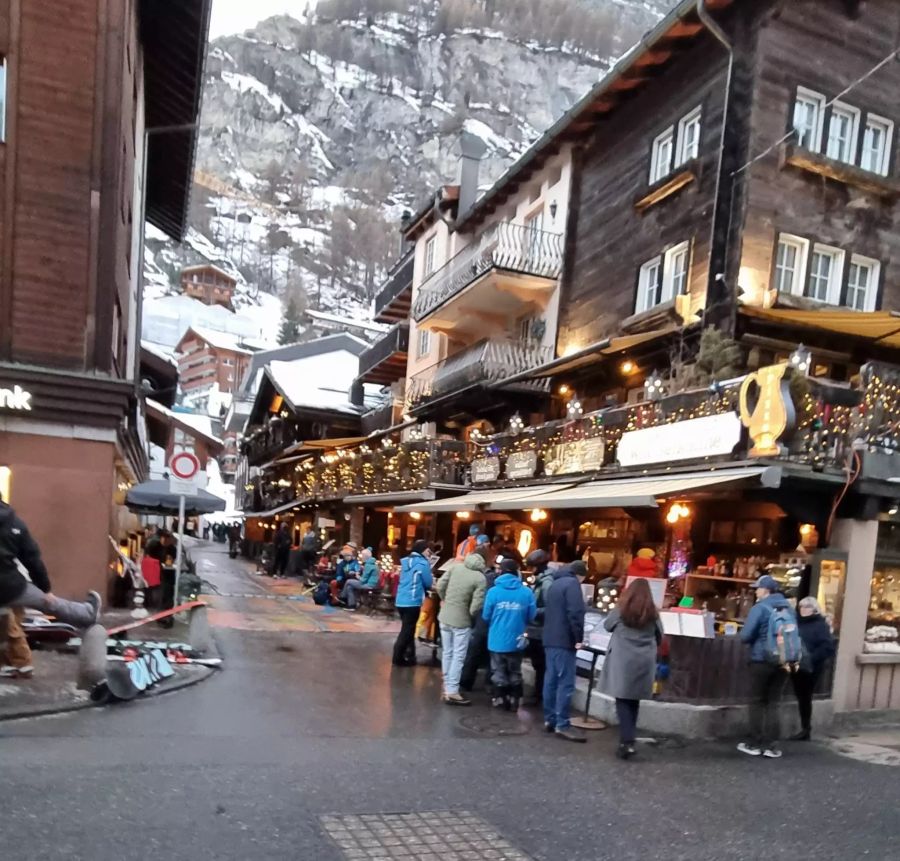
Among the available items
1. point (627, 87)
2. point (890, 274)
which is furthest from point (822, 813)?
point (627, 87)

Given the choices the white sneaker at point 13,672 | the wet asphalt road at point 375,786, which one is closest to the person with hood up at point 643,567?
the wet asphalt road at point 375,786

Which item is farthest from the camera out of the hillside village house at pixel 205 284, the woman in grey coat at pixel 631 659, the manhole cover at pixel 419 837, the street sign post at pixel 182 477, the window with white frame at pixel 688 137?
the hillside village house at pixel 205 284

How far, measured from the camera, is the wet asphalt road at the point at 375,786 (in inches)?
182

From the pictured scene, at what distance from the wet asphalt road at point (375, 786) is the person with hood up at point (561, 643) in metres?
0.28

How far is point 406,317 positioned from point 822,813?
27286 millimetres

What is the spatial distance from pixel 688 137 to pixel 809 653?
33.9ft

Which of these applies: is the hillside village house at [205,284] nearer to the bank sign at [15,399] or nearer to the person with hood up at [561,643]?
the bank sign at [15,399]

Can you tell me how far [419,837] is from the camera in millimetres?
4805

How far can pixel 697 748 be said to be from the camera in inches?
292

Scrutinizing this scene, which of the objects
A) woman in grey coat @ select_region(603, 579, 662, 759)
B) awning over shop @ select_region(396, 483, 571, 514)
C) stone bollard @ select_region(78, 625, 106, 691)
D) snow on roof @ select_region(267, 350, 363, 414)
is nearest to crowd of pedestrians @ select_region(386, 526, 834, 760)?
woman in grey coat @ select_region(603, 579, 662, 759)

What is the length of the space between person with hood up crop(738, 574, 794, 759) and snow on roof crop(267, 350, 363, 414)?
2928 cm

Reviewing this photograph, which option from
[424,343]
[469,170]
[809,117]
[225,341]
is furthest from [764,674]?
[225,341]

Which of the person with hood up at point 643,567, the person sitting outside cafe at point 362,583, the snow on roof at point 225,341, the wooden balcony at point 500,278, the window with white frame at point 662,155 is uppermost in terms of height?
the snow on roof at point 225,341

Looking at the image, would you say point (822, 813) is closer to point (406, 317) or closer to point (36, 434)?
point (36, 434)
